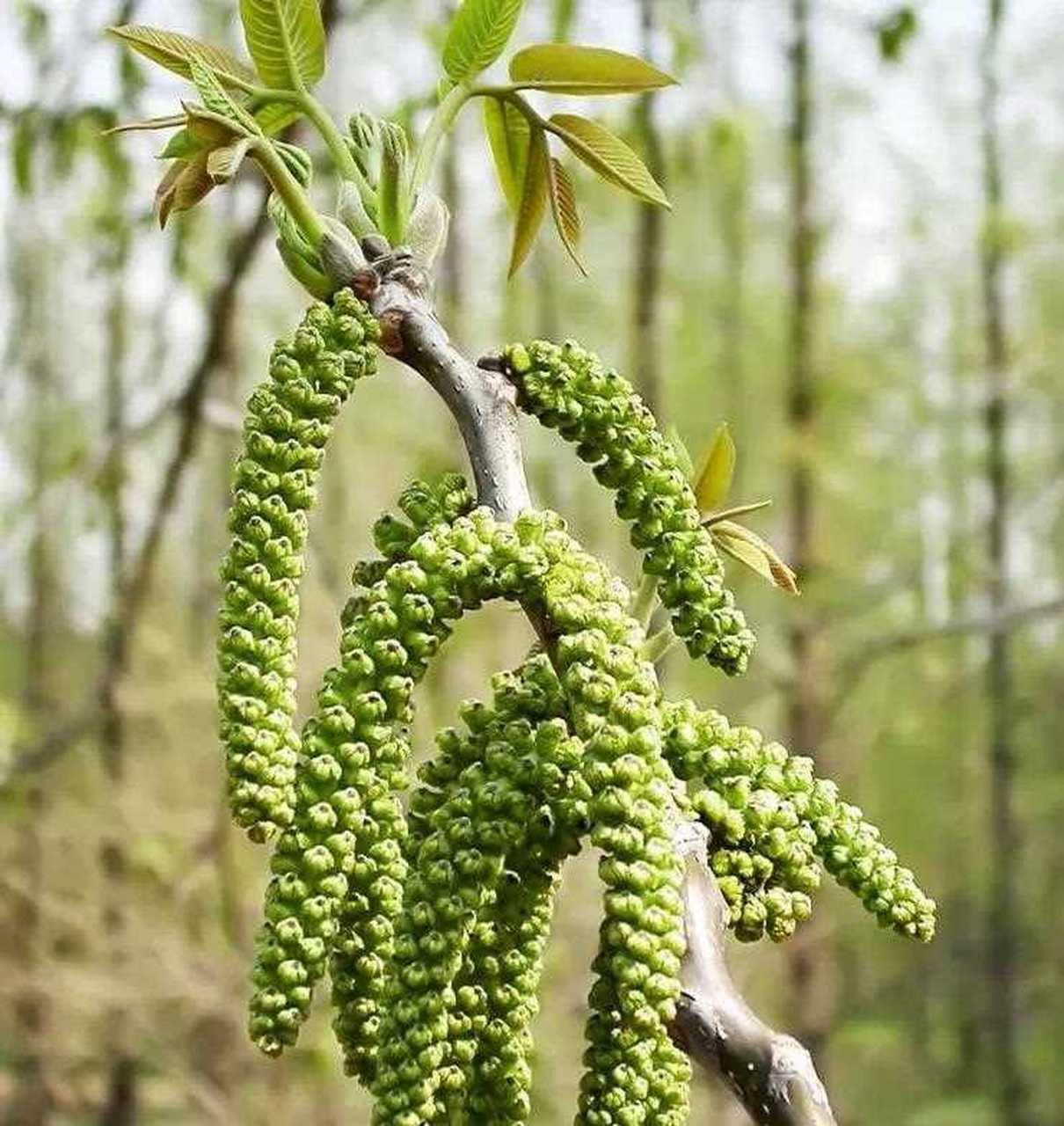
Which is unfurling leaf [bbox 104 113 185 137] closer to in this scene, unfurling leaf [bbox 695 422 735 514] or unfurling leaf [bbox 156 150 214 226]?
unfurling leaf [bbox 156 150 214 226]

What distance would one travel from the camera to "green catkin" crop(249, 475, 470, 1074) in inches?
29.0

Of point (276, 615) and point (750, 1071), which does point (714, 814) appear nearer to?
point (750, 1071)

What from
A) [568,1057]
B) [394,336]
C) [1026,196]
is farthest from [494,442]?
[1026,196]

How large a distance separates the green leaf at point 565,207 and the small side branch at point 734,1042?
47cm

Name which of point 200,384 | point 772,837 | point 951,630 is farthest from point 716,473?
point 951,630

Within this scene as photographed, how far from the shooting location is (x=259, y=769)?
754 millimetres

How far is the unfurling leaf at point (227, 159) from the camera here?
0.85 m

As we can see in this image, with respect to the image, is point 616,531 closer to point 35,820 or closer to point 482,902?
point 35,820

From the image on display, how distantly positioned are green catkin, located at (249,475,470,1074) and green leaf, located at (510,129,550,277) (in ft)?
1.12

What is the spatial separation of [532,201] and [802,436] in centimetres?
431

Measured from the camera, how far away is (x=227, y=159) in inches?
33.6

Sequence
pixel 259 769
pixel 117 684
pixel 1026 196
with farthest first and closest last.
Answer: pixel 1026 196
pixel 117 684
pixel 259 769

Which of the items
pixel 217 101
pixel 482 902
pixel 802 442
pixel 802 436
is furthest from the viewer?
pixel 802 436

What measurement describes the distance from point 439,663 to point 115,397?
3.34 m
